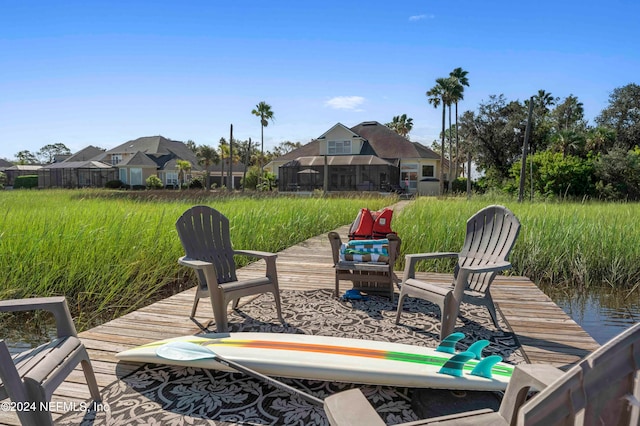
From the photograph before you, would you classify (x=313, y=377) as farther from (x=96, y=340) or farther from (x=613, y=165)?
(x=613, y=165)

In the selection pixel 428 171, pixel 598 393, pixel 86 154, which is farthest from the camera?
pixel 86 154

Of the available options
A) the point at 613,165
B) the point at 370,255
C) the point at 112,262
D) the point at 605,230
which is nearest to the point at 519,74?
the point at 613,165

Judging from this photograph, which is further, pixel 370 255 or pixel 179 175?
pixel 179 175

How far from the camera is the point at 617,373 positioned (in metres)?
0.93

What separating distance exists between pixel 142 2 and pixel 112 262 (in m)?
10.1

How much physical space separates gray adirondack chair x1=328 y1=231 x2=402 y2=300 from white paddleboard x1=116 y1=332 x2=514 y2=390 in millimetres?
1591

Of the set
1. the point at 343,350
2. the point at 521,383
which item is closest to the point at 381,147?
the point at 343,350

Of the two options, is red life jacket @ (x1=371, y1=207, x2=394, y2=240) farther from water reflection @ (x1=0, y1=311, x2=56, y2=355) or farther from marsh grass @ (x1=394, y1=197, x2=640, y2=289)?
water reflection @ (x1=0, y1=311, x2=56, y2=355)

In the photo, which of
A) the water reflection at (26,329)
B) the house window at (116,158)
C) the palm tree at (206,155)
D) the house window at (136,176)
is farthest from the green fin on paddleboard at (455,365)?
the house window at (116,158)

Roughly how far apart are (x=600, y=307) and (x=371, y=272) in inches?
142

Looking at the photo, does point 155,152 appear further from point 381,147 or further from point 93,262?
point 93,262

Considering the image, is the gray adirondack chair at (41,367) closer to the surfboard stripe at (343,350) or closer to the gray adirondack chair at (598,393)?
the surfboard stripe at (343,350)

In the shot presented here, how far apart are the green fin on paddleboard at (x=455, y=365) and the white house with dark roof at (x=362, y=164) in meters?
29.6

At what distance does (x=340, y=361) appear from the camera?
9.01 feet
